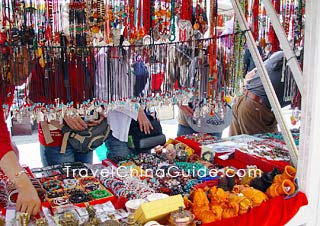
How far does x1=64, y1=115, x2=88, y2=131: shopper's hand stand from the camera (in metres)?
2.67

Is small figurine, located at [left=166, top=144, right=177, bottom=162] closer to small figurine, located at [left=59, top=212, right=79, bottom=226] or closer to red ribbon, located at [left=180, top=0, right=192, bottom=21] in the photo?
red ribbon, located at [left=180, top=0, right=192, bottom=21]

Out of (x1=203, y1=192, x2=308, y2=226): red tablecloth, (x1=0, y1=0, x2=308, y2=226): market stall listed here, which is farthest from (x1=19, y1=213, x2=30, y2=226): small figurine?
(x1=203, y1=192, x2=308, y2=226): red tablecloth

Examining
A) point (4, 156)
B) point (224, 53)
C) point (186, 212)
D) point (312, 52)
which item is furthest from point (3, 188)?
point (312, 52)

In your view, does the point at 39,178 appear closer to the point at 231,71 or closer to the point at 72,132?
the point at 72,132

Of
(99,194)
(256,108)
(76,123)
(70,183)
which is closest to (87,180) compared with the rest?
(70,183)

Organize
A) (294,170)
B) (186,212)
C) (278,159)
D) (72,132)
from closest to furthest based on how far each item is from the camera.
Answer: (186,212) < (294,170) < (278,159) < (72,132)

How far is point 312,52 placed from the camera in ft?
5.68

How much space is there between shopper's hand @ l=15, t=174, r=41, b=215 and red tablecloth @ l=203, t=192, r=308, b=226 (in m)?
0.72

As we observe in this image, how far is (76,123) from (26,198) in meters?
1.11

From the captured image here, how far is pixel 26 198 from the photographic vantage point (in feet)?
5.25

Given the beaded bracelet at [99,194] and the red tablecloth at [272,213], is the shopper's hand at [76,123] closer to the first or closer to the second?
the beaded bracelet at [99,194]

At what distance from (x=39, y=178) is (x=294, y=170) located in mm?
1274

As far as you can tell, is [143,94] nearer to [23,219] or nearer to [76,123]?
[76,123]

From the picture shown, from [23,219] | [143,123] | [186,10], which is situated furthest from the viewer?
[143,123]
